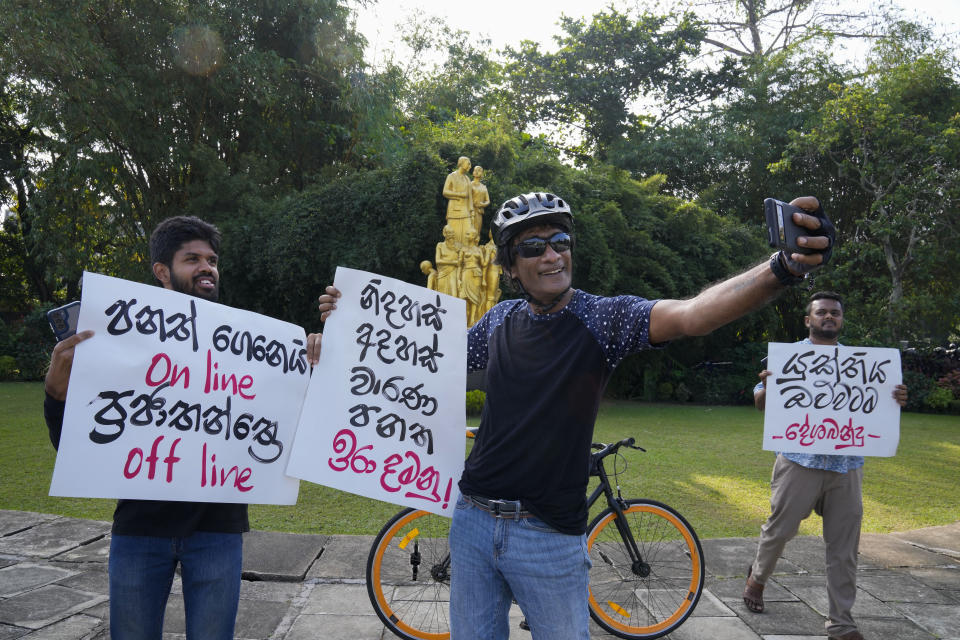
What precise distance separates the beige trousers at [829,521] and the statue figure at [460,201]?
881 centimetres

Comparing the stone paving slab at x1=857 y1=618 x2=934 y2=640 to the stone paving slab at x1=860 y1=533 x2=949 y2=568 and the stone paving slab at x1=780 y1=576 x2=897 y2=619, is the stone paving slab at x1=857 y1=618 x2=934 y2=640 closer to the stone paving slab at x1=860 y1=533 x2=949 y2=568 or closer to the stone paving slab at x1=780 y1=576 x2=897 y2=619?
the stone paving slab at x1=780 y1=576 x2=897 y2=619

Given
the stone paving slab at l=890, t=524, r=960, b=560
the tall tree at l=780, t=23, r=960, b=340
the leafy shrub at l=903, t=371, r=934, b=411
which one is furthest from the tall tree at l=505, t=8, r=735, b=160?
the stone paving slab at l=890, t=524, r=960, b=560

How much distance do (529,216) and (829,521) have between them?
2618 mm

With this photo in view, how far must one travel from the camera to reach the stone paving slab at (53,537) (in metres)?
4.21

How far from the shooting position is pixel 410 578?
11.6ft

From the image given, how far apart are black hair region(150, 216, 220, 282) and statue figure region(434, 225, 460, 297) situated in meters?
9.67

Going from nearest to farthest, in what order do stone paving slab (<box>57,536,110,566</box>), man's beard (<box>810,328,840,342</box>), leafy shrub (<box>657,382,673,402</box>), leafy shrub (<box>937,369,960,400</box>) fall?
man's beard (<box>810,328,840,342</box>), stone paving slab (<box>57,536,110,566</box>), leafy shrub (<box>937,369,960,400</box>), leafy shrub (<box>657,382,673,402</box>)

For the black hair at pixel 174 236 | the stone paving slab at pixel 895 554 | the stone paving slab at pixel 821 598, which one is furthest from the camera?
the stone paving slab at pixel 895 554

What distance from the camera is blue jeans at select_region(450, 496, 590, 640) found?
1653mm

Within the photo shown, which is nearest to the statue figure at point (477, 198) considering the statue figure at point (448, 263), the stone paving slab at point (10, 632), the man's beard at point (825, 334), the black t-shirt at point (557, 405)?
the statue figure at point (448, 263)

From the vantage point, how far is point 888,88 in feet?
56.7

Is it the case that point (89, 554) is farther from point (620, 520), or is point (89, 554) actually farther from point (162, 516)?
point (620, 520)

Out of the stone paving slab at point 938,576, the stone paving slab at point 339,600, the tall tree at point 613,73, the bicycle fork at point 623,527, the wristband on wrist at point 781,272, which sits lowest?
the stone paving slab at point 339,600

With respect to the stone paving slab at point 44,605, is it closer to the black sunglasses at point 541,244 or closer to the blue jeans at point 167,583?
the blue jeans at point 167,583
